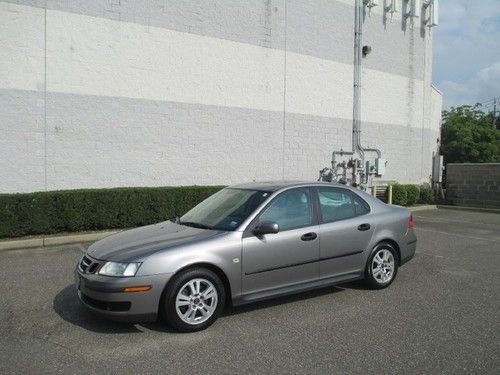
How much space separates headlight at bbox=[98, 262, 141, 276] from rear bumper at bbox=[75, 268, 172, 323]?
5cm

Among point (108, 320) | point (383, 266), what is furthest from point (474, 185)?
point (108, 320)

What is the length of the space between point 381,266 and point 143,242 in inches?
121

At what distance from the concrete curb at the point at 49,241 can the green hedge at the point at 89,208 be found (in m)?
0.35

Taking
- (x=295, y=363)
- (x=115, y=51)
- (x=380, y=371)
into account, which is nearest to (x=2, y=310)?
(x=295, y=363)

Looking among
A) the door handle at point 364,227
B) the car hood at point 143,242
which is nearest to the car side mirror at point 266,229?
the car hood at point 143,242

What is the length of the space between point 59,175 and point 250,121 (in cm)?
538

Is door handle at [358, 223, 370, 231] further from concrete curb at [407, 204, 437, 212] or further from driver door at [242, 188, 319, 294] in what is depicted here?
concrete curb at [407, 204, 437, 212]

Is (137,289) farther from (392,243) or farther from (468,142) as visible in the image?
(468,142)

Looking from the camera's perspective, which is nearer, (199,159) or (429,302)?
(429,302)

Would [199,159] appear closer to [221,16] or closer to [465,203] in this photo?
[221,16]

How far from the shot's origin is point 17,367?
3.93 m

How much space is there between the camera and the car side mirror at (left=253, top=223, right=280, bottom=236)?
5113 millimetres

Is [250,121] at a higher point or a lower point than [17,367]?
higher

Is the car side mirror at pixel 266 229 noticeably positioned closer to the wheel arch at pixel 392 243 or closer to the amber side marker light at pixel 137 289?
the amber side marker light at pixel 137 289
